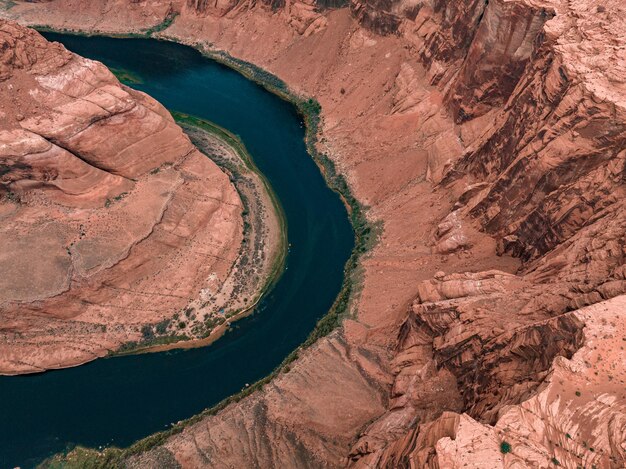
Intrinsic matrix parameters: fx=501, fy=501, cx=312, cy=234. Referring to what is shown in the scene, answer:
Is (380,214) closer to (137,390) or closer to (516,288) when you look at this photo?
(516,288)

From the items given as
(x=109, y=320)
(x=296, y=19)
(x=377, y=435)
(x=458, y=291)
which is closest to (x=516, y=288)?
(x=458, y=291)

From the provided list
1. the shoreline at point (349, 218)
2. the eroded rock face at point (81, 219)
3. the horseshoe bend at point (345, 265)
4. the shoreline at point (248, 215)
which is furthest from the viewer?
the shoreline at point (248, 215)

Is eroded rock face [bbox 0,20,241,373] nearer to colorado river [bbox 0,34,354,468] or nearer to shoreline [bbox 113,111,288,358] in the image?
colorado river [bbox 0,34,354,468]

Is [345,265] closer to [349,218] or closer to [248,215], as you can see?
[349,218]

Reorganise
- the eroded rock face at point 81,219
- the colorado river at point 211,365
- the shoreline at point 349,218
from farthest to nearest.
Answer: the eroded rock face at point 81,219, the colorado river at point 211,365, the shoreline at point 349,218

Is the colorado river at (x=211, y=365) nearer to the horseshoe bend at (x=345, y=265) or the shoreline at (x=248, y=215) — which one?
the horseshoe bend at (x=345, y=265)

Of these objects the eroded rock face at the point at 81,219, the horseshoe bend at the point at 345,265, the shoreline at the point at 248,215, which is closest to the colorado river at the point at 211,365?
the horseshoe bend at the point at 345,265
